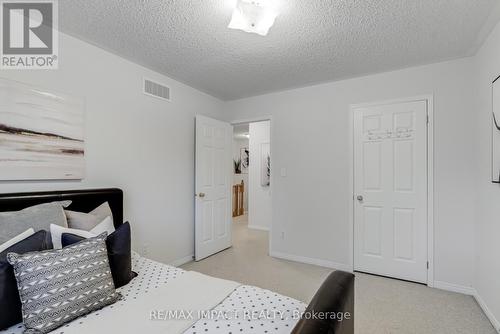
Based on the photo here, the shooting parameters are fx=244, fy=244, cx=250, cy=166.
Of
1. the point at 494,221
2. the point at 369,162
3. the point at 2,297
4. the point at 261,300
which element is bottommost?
the point at 261,300

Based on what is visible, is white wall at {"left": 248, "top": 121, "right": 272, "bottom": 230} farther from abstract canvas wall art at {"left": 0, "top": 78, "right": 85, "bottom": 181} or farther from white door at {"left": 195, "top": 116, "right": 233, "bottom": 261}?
abstract canvas wall art at {"left": 0, "top": 78, "right": 85, "bottom": 181}

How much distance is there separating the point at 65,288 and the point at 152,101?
2.23m

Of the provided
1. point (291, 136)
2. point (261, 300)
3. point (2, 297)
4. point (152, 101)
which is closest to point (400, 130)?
point (291, 136)

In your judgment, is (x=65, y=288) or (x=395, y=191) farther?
(x=395, y=191)

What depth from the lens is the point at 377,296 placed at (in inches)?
96.8

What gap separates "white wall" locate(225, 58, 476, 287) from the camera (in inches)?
100

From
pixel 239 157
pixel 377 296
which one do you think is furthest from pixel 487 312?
pixel 239 157

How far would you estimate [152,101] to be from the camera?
2.88 metres

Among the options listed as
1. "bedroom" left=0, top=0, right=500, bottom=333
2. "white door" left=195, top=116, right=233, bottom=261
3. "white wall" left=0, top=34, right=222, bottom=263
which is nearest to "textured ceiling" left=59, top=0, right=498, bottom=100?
"bedroom" left=0, top=0, right=500, bottom=333

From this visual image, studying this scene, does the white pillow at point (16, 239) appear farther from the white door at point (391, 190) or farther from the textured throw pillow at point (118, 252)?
the white door at point (391, 190)

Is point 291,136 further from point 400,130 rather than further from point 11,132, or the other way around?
point 11,132

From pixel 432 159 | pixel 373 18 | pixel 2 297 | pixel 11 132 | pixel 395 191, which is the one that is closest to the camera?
pixel 2 297

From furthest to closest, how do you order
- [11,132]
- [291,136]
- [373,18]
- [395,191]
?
1. [291,136]
2. [395,191]
3. [373,18]
4. [11,132]

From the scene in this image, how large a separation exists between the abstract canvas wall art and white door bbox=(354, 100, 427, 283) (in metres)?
3.03
